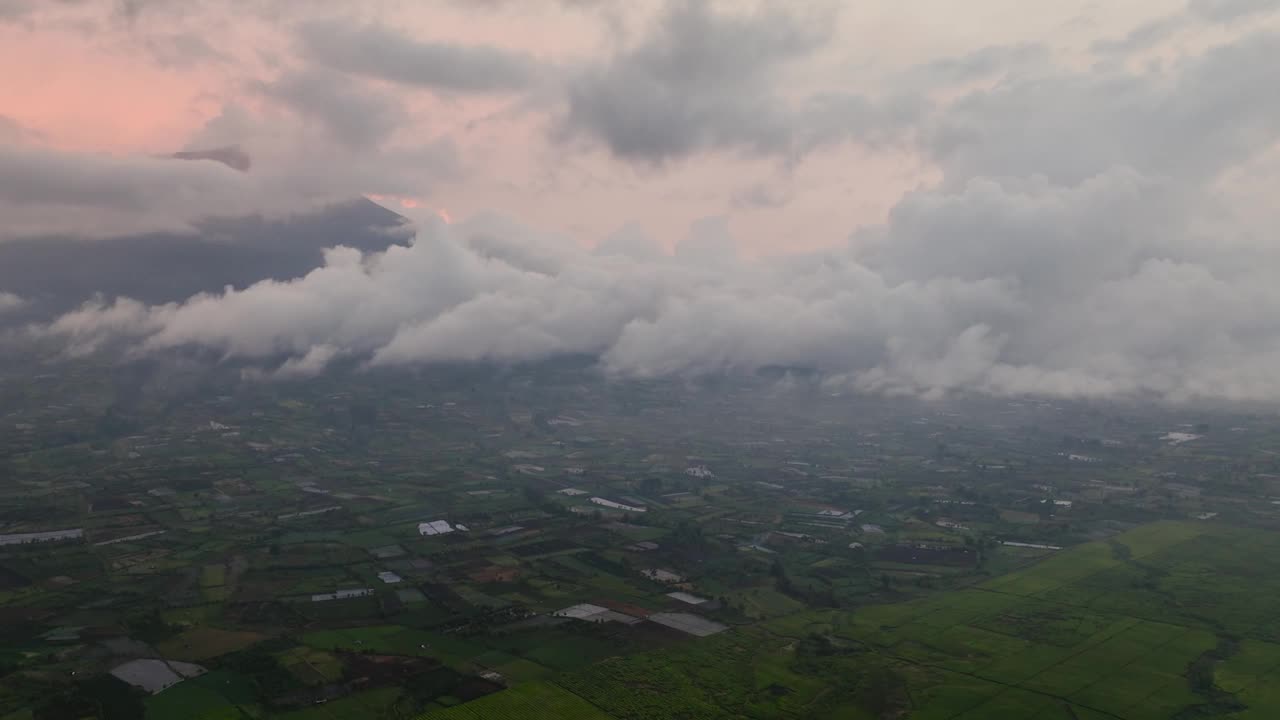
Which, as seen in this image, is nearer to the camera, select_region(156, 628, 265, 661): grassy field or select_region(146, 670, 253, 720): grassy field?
select_region(146, 670, 253, 720): grassy field

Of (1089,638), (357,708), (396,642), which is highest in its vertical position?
(396,642)

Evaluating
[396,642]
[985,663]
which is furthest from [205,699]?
[985,663]

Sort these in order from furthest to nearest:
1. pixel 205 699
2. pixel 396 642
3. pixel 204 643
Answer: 1. pixel 396 642
2. pixel 204 643
3. pixel 205 699

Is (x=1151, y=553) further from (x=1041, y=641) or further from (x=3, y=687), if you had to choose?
(x=3, y=687)

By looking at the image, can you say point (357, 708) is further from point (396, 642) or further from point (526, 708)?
point (396, 642)

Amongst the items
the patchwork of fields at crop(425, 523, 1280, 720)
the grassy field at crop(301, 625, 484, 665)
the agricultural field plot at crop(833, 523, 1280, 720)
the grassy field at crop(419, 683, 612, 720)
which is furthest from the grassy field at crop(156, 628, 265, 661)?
the agricultural field plot at crop(833, 523, 1280, 720)

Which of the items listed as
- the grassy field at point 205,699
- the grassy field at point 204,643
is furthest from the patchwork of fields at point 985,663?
the grassy field at point 204,643

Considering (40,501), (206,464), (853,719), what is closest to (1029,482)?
(853,719)

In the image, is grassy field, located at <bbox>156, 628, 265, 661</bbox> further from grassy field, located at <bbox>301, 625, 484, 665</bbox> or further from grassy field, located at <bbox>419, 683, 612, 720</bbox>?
grassy field, located at <bbox>419, 683, 612, 720</bbox>

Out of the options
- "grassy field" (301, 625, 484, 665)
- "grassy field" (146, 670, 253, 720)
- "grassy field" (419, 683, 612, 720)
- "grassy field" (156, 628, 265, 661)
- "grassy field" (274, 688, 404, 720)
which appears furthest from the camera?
"grassy field" (301, 625, 484, 665)
